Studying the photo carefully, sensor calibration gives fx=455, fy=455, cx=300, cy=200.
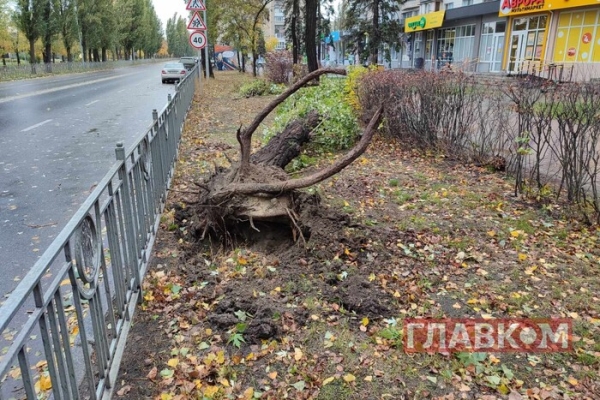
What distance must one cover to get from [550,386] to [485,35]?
36.4 meters

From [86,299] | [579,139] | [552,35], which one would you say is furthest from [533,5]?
[86,299]

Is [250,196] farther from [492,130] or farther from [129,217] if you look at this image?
[492,130]

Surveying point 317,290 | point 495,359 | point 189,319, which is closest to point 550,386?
point 495,359

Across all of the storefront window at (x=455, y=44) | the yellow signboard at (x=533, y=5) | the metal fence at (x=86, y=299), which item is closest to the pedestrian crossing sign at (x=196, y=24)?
the metal fence at (x=86, y=299)

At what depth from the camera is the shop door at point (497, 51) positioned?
3244cm

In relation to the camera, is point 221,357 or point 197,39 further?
point 197,39

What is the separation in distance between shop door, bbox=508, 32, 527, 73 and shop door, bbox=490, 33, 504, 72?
103cm

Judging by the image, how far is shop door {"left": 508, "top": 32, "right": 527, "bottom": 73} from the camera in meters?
30.2

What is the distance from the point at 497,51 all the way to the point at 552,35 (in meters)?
5.77

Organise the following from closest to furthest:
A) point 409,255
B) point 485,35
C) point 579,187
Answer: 1. point 409,255
2. point 579,187
3. point 485,35

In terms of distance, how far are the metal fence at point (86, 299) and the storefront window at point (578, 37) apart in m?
27.2

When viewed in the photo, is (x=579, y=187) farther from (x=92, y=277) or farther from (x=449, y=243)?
(x=92, y=277)

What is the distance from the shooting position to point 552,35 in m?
27.3

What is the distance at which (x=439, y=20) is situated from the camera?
3888cm
